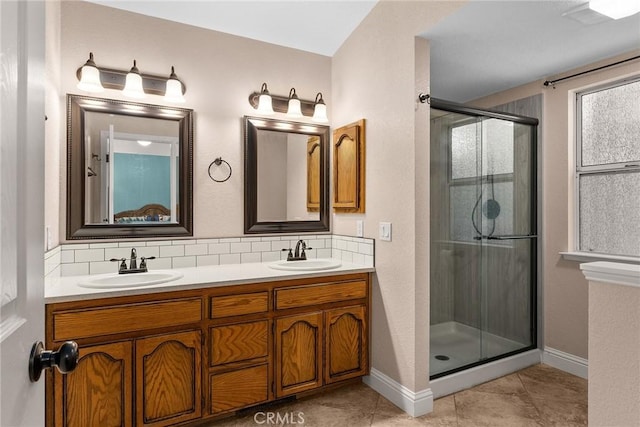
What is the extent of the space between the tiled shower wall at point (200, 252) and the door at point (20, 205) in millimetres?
1472

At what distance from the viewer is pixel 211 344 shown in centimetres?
208

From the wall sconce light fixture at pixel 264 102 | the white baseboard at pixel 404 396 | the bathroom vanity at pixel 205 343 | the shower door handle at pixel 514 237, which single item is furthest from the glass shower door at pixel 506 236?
the wall sconce light fixture at pixel 264 102

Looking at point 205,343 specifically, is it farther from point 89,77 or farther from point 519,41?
point 519,41

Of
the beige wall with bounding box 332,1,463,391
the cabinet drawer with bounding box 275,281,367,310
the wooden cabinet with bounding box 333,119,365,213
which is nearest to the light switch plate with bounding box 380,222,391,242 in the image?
the beige wall with bounding box 332,1,463,391

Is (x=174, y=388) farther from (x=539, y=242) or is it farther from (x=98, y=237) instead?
(x=539, y=242)

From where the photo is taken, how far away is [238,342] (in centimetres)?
215

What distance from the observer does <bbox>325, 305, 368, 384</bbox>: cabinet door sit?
2.46 meters

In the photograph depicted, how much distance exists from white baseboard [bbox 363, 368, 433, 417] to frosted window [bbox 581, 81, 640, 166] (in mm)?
2057

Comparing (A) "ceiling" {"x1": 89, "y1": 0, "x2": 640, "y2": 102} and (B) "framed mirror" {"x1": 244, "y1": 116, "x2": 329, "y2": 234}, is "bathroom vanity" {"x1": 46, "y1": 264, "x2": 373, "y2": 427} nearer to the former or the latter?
(B) "framed mirror" {"x1": 244, "y1": 116, "x2": 329, "y2": 234}

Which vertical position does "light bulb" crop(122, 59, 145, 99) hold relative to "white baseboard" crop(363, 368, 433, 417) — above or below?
above

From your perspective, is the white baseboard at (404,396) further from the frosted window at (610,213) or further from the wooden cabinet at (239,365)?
the frosted window at (610,213)

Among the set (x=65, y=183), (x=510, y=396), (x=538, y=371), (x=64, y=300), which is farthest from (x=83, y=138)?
(x=538, y=371)

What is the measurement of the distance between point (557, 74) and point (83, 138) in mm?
3403

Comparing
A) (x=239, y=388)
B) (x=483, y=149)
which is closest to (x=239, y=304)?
(x=239, y=388)
